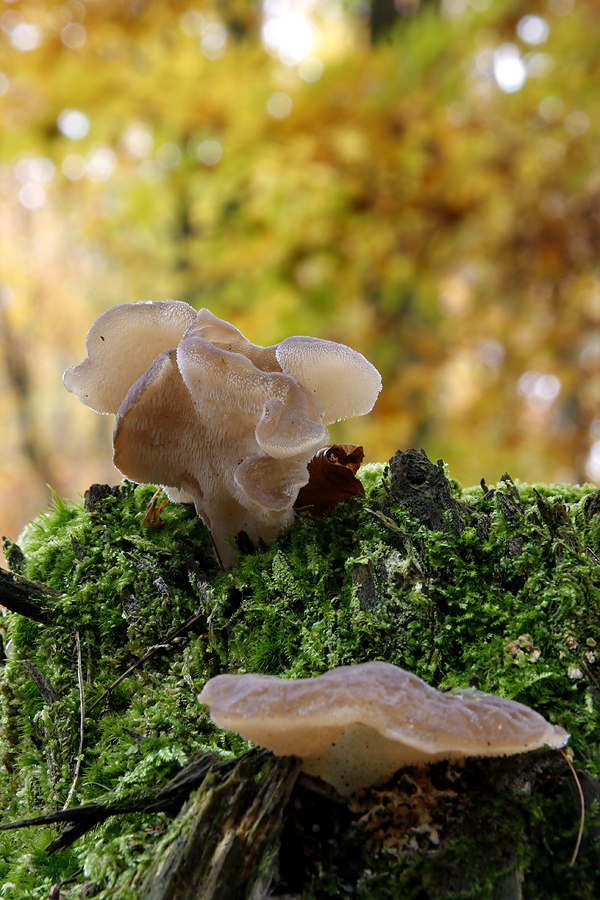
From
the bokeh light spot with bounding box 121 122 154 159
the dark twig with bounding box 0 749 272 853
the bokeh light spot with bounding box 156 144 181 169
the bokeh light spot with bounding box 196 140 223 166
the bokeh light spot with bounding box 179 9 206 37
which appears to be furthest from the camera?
the bokeh light spot with bounding box 121 122 154 159

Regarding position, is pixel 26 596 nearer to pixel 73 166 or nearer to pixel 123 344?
pixel 123 344

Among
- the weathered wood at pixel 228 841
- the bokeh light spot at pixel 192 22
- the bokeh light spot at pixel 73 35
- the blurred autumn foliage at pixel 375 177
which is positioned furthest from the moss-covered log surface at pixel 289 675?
the bokeh light spot at pixel 73 35

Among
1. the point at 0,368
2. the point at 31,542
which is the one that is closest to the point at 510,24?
the point at 31,542

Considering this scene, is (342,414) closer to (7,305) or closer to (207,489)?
(207,489)

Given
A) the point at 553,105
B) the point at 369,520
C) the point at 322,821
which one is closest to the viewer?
the point at 322,821

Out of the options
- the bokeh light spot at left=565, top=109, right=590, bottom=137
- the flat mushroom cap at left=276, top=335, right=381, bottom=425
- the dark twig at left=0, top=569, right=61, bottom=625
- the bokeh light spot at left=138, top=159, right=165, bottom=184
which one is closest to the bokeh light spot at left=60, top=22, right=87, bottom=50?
the bokeh light spot at left=138, top=159, right=165, bottom=184

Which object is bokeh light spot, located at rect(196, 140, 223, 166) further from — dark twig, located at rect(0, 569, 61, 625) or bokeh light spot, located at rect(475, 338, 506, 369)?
dark twig, located at rect(0, 569, 61, 625)

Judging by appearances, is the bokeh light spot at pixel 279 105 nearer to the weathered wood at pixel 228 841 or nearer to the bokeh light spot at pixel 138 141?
the bokeh light spot at pixel 138 141
